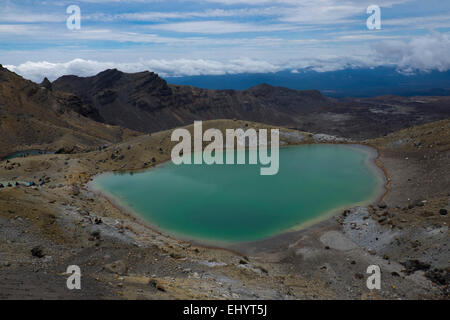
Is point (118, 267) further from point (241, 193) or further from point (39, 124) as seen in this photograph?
point (39, 124)

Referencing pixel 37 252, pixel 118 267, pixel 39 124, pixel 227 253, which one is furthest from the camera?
pixel 39 124

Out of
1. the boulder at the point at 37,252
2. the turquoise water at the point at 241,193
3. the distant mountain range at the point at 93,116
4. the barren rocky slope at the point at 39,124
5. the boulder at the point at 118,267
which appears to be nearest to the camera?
the boulder at the point at 118,267

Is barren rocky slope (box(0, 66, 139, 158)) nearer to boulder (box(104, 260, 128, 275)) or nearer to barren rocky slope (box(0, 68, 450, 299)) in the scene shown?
barren rocky slope (box(0, 68, 450, 299))

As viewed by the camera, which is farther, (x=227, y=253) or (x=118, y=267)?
(x=227, y=253)

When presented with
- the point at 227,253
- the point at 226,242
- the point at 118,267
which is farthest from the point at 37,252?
the point at 226,242

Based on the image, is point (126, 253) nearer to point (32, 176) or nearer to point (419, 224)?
point (419, 224)

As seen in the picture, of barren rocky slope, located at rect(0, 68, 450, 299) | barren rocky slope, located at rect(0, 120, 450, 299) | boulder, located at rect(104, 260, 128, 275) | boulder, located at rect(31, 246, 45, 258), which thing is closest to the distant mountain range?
barren rocky slope, located at rect(0, 68, 450, 299)

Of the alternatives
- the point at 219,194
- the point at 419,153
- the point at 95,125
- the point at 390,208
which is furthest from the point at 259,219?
the point at 95,125

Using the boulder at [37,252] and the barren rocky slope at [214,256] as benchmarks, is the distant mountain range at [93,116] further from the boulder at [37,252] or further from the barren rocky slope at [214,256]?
the boulder at [37,252]

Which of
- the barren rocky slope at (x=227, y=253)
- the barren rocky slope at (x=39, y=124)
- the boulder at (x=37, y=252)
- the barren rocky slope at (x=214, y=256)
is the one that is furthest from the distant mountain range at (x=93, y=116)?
the boulder at (x=37, y=252)
